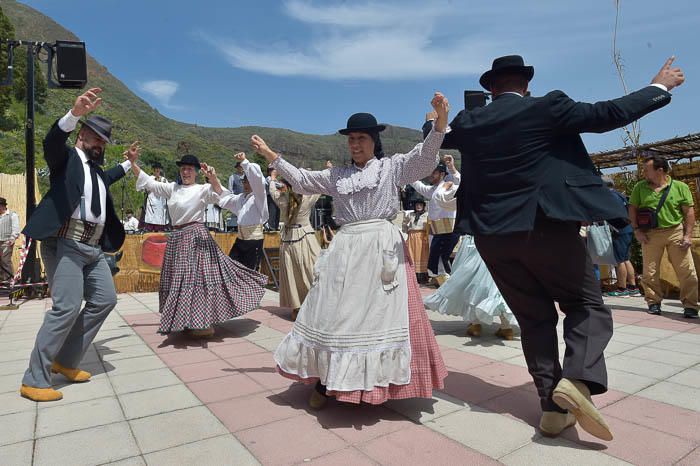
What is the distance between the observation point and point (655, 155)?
20.0 feet

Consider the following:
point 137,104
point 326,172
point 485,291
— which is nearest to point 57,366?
point 326,172

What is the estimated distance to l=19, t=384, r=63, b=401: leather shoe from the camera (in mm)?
3246

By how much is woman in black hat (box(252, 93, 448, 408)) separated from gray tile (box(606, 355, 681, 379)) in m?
1.71

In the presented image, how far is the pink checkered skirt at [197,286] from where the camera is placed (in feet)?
16.4

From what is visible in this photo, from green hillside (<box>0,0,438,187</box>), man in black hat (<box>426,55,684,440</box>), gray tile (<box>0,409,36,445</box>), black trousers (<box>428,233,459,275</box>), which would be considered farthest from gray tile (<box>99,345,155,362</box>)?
green hillside (<box>0,0,438,187</box>)

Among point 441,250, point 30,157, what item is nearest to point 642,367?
point 441,250

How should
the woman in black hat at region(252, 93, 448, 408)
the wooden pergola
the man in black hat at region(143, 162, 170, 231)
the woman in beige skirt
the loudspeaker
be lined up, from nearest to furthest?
the woman in black hat at region(252, 93, 448, 408), the woman in beige skirt, the loudspeaker, the man in black hat at region(143, 162, 170, 231), the wooden pergola

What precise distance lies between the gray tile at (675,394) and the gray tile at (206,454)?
8.25 ft

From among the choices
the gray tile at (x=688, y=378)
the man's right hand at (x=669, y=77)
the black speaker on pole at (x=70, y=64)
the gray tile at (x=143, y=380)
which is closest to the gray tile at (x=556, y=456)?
the gray tile at (x=688, y=378)

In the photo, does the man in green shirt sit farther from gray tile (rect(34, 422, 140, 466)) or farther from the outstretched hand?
gray tile (rect(34, 422, 140, 466))

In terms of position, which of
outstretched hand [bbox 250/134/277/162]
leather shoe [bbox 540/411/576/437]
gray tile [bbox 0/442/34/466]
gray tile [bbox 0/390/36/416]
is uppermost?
outstretched hand [bbox 250/134/277/162]

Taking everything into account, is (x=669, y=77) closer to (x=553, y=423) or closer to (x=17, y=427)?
(x=553, y=423)

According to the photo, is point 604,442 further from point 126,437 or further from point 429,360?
point 126,437

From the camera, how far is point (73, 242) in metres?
3.46
